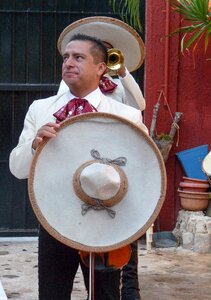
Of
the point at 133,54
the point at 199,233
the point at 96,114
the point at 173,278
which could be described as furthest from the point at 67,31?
the point at 199,233

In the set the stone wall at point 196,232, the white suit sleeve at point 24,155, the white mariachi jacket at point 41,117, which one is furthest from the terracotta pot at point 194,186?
the white suit sleeve at point 24,155

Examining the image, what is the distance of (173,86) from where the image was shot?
24.4 feet

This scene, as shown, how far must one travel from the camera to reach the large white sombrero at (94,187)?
12.1ft

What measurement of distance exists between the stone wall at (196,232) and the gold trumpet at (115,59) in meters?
2.53

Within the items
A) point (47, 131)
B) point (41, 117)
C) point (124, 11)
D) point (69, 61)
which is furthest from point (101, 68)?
point (124, 11)

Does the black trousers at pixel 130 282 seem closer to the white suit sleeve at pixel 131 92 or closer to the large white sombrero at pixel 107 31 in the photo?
the white suit sleeve at pixel 131 92

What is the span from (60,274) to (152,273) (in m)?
2.63

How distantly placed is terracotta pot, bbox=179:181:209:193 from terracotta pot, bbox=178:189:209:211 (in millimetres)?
51

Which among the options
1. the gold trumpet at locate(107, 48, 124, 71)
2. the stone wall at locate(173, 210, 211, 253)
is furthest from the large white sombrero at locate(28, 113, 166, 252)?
the stone wall at locate(173, 210, 211, 253)

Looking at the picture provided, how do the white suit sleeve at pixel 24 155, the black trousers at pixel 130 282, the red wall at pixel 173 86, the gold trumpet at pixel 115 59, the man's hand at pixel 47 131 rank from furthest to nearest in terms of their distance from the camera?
the red wall at pixel 173 86
the gold trumpet at pixel 115 59
the black trousers at pixel 130 282
the white suit sleeve at pixel 24 155
the man's hand at pixel 47 131

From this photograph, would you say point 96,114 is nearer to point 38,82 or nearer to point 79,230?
point 79,230

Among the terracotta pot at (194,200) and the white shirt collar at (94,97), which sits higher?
the white shirt collar at (94,97)

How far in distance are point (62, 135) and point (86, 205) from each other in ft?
1.12

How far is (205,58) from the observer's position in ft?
24.6
